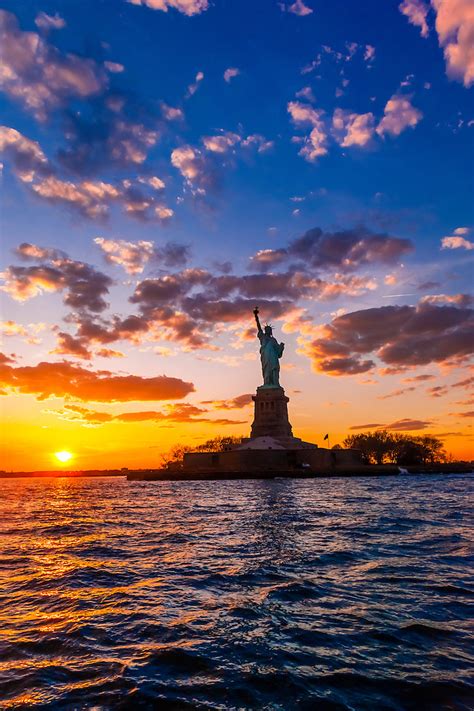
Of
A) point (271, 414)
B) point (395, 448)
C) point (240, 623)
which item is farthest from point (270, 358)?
point (240, 623)

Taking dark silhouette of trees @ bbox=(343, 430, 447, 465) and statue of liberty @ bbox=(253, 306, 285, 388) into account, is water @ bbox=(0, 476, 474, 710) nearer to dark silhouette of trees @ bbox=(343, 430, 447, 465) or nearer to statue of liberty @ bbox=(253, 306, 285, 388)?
statue of liberty @ bbox=(253, 306, 285, 388)

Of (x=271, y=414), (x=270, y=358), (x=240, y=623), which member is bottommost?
(x=240, y=623)

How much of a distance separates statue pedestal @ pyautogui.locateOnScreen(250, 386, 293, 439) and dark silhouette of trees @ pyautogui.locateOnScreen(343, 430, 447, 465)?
42.5 meters

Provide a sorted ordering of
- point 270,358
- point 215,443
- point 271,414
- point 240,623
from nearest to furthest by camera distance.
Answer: point 240,623
point 271,414
point 270,358
point 215,443

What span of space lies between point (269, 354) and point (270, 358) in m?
1.02

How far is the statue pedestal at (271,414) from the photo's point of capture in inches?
3605

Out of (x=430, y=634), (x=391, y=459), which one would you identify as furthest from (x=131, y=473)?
(x=430, y=634)

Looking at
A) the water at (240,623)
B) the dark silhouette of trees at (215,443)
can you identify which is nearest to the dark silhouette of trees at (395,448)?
the dark silhouette of trees at (215,443)

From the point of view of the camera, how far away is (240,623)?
7.90 meters

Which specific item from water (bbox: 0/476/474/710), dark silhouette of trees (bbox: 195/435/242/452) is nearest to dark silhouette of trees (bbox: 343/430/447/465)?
dark silhouette of trees (bbox: 195/435/242/452)

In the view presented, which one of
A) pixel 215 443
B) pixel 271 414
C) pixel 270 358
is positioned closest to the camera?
pixel 271 414

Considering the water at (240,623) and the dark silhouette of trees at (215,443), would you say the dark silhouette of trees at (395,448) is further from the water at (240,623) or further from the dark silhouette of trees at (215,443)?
the water at (240,623)

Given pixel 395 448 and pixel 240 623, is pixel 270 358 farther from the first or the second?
pixel 240 623

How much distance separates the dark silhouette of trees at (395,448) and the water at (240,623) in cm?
11410
